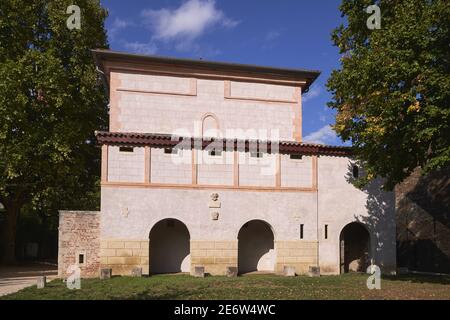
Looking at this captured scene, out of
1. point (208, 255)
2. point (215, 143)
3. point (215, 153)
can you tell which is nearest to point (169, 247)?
point (208, 255)

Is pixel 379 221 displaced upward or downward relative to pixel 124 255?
upward

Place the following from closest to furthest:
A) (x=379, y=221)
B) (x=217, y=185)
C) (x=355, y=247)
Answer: (x=217, y=185) < (x=379, y=221) < (x=355, y=247)

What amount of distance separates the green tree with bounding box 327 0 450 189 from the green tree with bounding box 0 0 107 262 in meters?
16.8

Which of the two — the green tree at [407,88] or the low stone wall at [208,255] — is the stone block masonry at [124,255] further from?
the green tree at [407,88]

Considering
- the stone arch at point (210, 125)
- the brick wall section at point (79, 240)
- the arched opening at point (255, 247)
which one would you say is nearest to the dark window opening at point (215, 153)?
the stone arch at point (210, 125)

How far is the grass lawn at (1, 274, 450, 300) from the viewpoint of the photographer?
15.9m

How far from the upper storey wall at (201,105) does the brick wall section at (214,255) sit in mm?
5932

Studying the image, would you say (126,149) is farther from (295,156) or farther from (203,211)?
(295,156)

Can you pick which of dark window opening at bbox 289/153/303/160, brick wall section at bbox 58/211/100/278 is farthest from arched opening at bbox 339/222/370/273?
brick wall section at bbox 58/211/100/278

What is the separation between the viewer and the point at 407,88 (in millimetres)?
17547

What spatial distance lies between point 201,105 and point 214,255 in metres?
8.11

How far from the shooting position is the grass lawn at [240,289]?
1588cm

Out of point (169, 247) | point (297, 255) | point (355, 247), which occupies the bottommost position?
point (297, 255)

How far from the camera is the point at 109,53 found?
Result: 2372 centimetres
